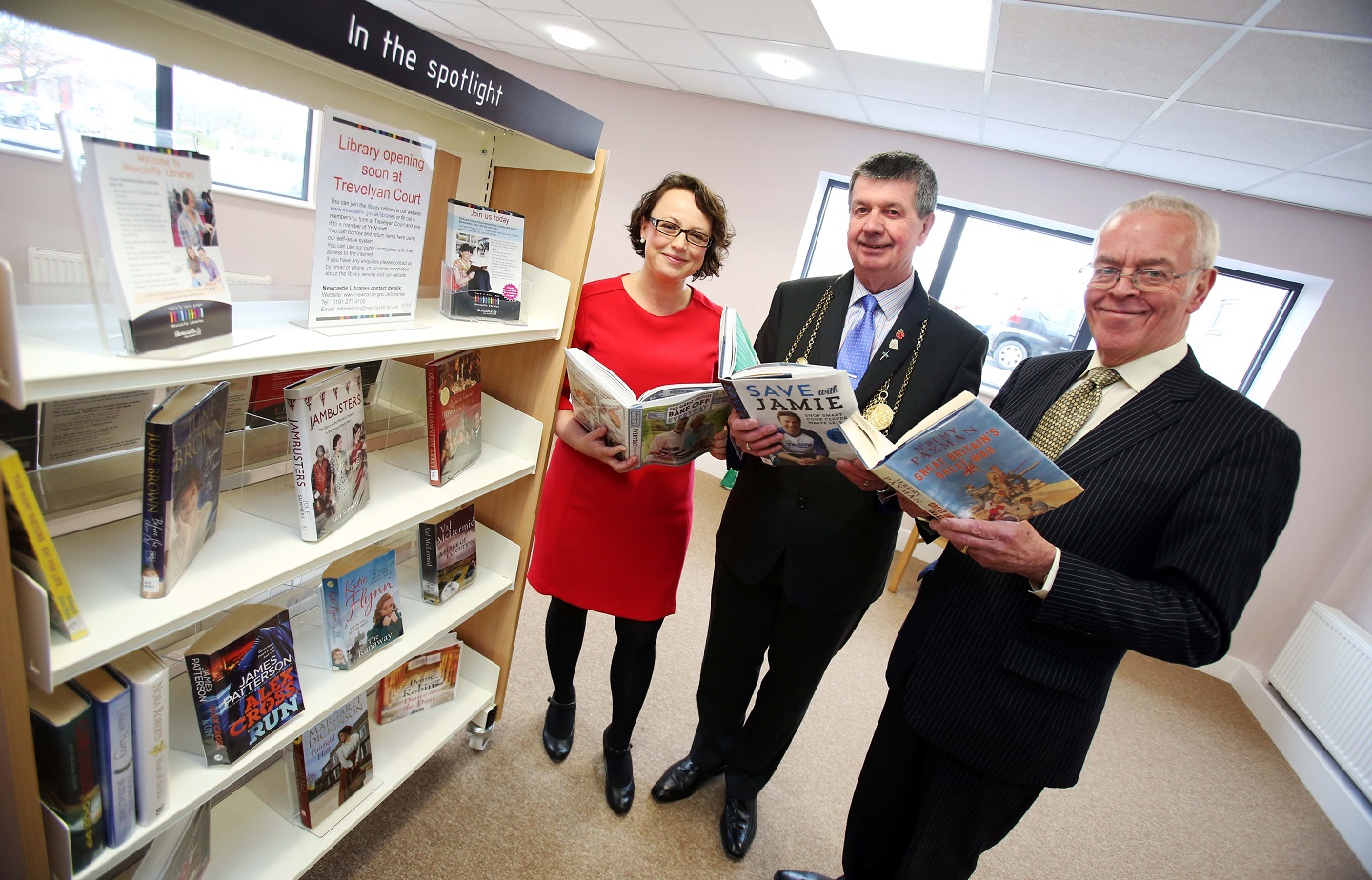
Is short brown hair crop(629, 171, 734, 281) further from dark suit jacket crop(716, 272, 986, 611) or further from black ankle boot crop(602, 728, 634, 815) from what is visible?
black ankle boot crop(602, 728, 634, 815)

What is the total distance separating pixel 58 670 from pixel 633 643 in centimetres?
132

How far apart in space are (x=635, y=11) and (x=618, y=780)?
143 inches

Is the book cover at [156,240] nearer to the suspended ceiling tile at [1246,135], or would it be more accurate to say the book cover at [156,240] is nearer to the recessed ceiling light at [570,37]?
the suspended ceiling tile at [1246,135]

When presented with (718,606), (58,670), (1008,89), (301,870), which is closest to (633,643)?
(718,606)

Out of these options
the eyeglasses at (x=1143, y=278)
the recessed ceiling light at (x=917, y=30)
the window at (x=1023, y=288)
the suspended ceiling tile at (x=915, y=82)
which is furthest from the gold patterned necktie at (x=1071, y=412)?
the window at (x=1023, y=288)

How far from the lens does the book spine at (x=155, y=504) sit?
0.92 meters

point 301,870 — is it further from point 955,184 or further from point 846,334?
point 955,184

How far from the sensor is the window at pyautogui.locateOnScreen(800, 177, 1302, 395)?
4.19 m

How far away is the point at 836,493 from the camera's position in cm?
157

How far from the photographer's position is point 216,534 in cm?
118

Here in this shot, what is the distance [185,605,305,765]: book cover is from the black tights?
2.47ft

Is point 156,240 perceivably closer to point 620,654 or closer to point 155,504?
point 155,504

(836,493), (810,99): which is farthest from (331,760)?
(810,99)

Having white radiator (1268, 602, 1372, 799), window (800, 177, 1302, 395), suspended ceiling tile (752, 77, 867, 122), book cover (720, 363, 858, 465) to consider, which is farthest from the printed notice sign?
white radiator (1268, 602, 1372, 799)
